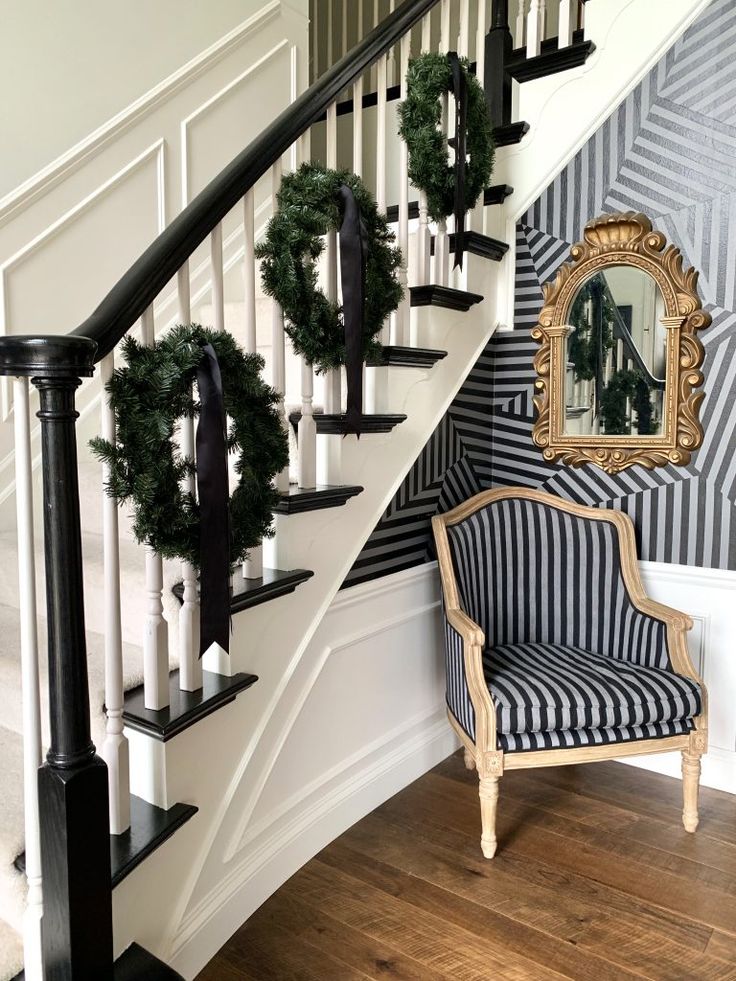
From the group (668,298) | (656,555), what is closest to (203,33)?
(668,298)

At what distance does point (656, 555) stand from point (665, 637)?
14.6 inches

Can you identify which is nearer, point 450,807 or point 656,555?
point 450,807

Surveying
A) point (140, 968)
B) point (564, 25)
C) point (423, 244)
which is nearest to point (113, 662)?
point (140, 968)

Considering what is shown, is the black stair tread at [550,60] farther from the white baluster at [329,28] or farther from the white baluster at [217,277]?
the white baluster at [329,28]

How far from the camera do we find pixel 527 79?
9.16 feet

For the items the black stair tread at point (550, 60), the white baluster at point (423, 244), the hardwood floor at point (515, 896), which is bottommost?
the hardwood floor at point (515, 896)

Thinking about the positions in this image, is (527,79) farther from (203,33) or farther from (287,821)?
(287,821)

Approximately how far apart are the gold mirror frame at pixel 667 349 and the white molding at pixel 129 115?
172cm

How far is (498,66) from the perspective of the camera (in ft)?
9.18

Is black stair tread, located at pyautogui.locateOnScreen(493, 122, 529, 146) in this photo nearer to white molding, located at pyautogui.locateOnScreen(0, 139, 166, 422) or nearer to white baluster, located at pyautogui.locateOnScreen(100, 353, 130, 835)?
white molding, located at pyautogui.locateOnScreen(0, 139, 166, 422)

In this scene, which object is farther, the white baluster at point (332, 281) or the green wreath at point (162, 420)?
the white baluster at point (332, 281)

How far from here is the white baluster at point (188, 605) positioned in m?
1.55

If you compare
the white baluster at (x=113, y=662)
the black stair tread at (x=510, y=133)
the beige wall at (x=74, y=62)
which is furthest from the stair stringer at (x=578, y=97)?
the white baluster at (x=113, y=662)

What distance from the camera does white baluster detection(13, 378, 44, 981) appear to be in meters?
1.17
